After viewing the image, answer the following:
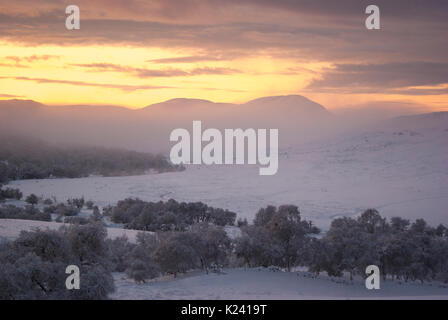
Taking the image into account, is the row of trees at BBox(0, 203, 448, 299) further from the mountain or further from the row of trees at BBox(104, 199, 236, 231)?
the mountain

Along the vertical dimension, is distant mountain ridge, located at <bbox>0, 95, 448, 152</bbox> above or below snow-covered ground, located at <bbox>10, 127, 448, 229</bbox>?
above

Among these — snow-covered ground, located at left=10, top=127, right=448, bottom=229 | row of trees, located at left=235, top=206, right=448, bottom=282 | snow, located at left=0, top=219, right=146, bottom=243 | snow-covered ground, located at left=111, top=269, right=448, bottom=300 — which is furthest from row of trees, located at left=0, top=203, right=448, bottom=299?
snow-covered ground, located at left=10, top=127, right=448, bottom=229

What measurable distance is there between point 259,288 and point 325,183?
25258mm

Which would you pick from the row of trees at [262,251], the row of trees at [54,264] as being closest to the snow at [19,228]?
the row of trees at [262,251]

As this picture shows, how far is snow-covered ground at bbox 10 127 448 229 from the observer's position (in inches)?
1098

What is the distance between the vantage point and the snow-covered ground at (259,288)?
35.4 ft

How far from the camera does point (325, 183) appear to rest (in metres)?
36.0

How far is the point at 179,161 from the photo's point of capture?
57281 mm

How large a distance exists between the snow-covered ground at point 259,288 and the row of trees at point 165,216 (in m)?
7.67

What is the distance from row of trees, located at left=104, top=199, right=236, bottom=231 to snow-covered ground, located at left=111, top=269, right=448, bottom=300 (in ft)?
25.2

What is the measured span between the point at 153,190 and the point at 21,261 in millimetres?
25548

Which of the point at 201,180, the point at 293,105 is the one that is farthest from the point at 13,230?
the point at 293,105

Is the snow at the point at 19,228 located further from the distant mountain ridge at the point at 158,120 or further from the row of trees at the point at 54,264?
the distant mountain ridge at the point at 158,120

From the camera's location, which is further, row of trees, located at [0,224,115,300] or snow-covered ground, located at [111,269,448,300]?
snow-covered ground, located at [111,269,448,300]
